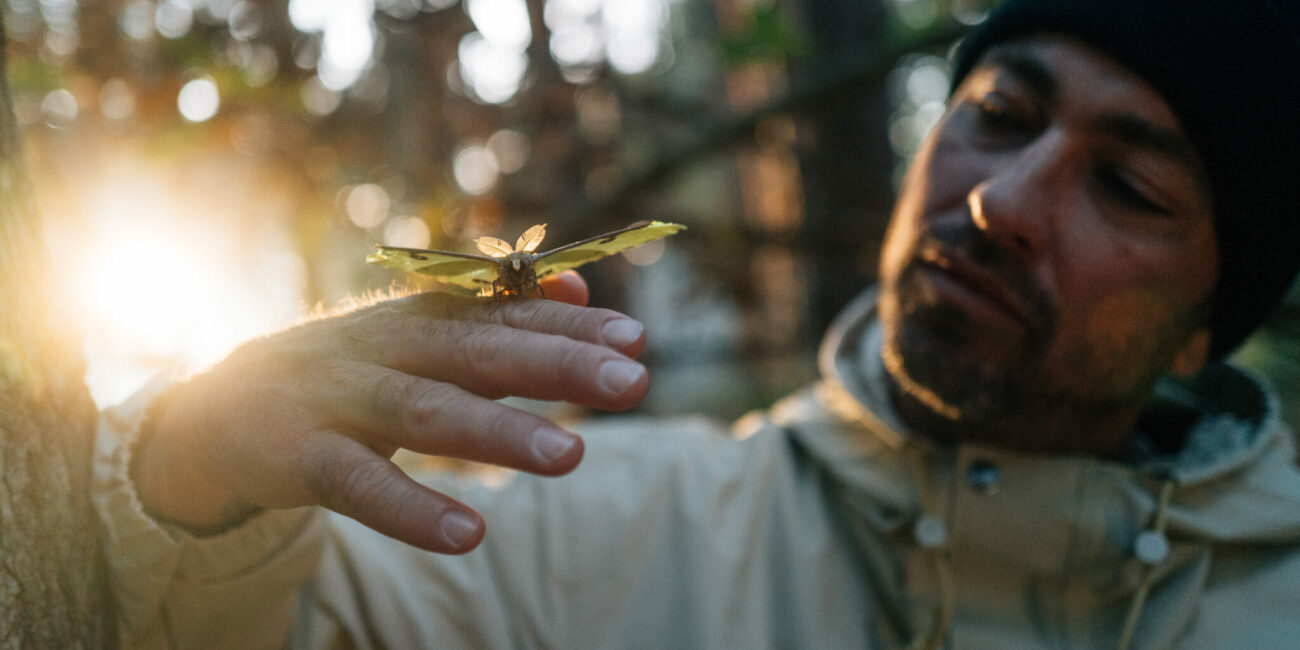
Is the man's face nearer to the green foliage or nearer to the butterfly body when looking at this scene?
the butterfly body

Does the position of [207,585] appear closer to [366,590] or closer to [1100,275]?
[366,590]

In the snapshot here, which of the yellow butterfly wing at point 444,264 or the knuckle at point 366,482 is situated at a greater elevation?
the yellow butterfly wing at point 444,264

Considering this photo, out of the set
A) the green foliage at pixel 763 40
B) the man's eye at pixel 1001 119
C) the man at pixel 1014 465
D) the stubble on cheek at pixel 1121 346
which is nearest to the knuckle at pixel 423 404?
the man at pixel 1014 465

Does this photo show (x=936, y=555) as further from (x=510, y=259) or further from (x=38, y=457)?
(x=38, y=457)

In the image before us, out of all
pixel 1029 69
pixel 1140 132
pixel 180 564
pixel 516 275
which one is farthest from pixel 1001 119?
pixel 180 564

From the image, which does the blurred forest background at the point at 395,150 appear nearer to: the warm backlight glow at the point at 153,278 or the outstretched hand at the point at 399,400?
the warm backlight glow at the point at 153,278

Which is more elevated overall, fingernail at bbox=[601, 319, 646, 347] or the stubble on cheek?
fingernail at bbox=[601, 319, 646, 347]

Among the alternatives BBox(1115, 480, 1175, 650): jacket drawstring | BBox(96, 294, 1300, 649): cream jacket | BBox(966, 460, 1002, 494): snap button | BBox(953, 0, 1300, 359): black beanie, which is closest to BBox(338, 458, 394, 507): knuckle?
BBox(96, 294, 1300, 649): cream jacket

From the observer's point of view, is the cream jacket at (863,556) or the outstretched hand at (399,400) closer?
the outstretched hand at (399,400)
